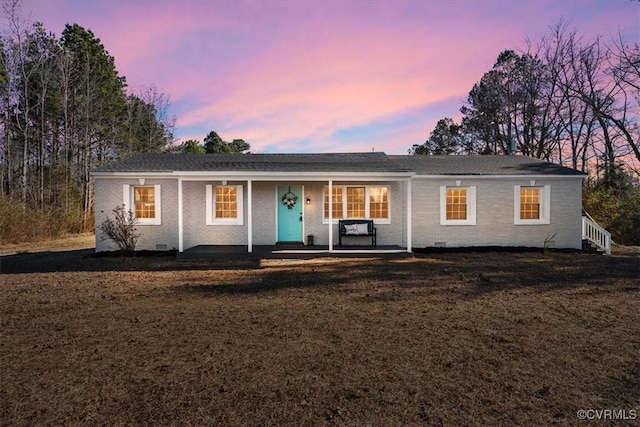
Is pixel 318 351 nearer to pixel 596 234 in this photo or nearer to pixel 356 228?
pixel 356 228

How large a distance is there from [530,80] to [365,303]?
26.3 meters

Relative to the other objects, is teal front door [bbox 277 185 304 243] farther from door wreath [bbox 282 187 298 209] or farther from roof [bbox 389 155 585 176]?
roof [bbox 389 155 585 176]

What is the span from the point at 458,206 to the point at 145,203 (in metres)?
11.4

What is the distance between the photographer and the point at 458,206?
42.4 ft

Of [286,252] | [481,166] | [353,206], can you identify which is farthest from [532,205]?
[286,252]

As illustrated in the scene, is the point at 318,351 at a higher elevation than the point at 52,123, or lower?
lower

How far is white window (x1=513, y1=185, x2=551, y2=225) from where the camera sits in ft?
Result: 41.9

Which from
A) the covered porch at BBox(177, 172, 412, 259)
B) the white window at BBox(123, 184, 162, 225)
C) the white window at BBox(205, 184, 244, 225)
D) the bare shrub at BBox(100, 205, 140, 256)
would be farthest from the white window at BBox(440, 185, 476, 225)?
the bare shrub at BBox(100, 205, 140, 256)

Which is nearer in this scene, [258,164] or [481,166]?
[258,164]

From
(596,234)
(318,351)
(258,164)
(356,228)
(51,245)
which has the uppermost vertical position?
(258,164)

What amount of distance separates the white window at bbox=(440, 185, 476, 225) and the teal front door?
5263 millimetres

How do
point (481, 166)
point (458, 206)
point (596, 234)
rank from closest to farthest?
point (458, 206), point (596, 234), point (481, 166)

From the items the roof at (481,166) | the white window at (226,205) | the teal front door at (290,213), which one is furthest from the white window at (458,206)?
the white window at (226,205)

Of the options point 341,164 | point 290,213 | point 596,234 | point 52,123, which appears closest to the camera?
point 290,213
